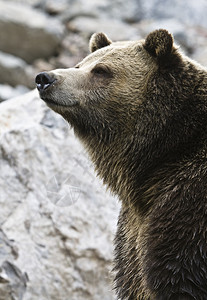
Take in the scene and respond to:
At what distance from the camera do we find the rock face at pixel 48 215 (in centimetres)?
529

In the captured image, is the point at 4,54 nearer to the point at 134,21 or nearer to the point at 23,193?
the point at 134,21

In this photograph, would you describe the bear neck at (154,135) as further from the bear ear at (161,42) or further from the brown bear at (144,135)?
the bear ear at (161,42)

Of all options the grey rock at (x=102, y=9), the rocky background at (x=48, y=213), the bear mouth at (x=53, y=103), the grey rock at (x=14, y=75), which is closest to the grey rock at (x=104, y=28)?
the grey rock at (x=102, y=9)

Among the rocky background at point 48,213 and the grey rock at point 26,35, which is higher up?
the grey rock at point 26,35

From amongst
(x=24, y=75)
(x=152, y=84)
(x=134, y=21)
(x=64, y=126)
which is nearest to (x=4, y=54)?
(x=24, y=75)

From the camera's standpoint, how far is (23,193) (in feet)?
18.6

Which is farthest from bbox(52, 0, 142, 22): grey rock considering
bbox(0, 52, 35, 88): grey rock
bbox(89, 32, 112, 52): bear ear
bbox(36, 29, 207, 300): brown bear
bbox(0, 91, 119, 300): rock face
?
bbox(36, 29, 207, 300): brown bear

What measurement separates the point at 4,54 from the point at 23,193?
31.9ft

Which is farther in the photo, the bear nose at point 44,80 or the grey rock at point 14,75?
the grey rock at point 14,75

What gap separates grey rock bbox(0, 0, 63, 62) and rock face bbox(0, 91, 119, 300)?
355 inches

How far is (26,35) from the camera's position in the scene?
15.0 m

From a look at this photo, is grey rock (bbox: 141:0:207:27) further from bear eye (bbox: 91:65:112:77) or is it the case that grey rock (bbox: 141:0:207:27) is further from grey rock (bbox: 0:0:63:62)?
bear eye (bbox: 91:65:112:77)

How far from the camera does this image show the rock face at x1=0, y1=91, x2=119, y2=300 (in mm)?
5285

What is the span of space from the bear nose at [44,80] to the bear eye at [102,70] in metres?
0.39
